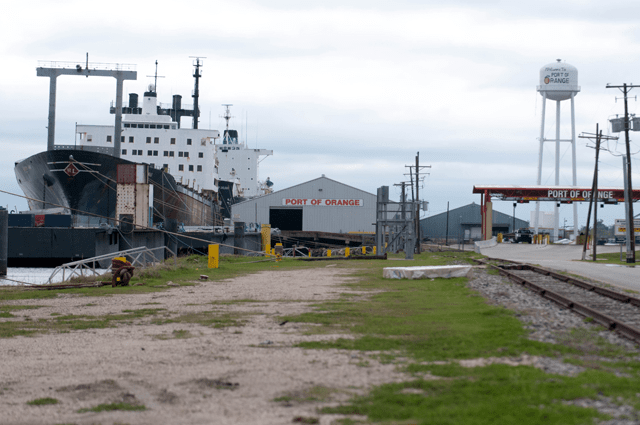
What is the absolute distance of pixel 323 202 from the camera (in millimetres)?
73188

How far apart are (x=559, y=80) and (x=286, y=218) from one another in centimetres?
3953

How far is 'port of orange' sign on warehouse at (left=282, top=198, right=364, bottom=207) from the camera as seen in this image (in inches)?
2874

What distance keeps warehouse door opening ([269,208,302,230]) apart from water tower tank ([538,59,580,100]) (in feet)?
119

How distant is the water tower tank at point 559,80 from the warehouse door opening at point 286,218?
36121mm

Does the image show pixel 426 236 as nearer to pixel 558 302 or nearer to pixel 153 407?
pixel 558 302

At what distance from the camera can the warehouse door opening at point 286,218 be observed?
241ft

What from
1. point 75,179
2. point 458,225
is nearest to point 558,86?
point 458,225

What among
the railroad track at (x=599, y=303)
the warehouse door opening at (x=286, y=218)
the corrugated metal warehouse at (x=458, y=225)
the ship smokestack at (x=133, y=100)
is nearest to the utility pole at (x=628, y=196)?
the railroad track at (x=599, y=303)

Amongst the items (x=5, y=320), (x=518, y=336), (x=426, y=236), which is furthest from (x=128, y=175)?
(x=426, y=236)

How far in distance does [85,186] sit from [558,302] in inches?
1246

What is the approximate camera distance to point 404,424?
14.0ft

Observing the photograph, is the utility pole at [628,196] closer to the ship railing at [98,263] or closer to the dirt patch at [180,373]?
the ship railing at [98,263]

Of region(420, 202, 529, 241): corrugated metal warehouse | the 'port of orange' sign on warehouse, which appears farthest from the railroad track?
region(420, 202, 529, 241): corrugated metal warehouse

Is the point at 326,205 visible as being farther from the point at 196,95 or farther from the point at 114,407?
the point at 114,407
